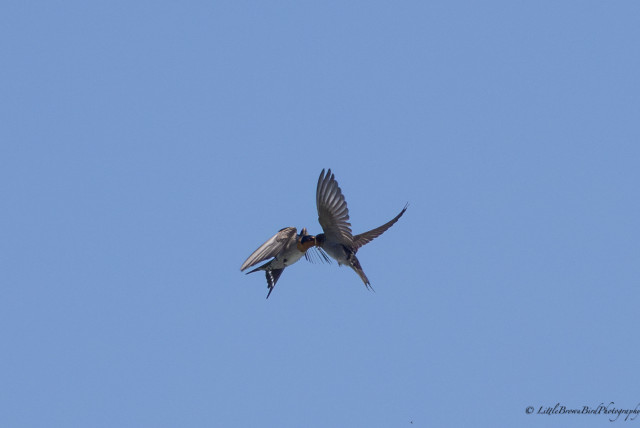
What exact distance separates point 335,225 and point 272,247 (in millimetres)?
1370

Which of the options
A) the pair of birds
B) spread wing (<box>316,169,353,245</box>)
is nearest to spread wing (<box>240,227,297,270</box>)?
the pair of birds

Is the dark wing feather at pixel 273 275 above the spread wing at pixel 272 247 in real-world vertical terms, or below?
below

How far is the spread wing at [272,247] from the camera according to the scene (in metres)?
24.9

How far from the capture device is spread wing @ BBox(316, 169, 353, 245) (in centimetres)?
2458

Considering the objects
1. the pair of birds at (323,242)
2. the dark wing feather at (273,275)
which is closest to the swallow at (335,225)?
the pair of birds at (323,242)

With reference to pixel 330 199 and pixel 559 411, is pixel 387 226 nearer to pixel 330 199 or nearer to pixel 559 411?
pixel 330 199

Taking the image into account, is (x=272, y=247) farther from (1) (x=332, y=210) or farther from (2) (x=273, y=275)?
(1) (x=332, y=210)

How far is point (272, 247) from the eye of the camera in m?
25.2

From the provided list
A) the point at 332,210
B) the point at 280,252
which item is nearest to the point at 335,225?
the point at 332,210

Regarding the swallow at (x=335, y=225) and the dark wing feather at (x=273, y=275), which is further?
the dark wing feather at (x=273, y=275)

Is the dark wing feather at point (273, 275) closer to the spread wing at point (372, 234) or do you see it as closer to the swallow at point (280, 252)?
the swallow at point (280, 252)

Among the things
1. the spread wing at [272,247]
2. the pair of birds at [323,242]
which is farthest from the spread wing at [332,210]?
the spread wing at [272,247]

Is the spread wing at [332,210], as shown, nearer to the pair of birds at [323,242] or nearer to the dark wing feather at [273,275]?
the pair of birds at [323,242]

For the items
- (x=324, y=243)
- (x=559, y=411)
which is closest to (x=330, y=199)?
(x=324, y=243)
